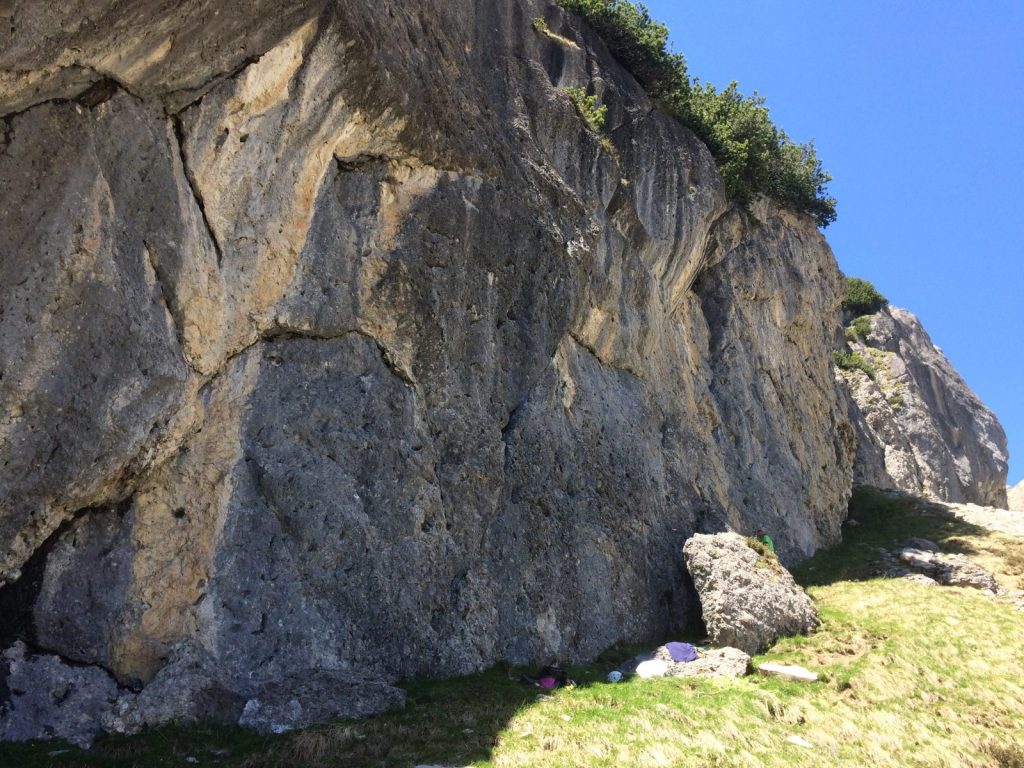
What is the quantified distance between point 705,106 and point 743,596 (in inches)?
881

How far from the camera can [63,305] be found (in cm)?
1147

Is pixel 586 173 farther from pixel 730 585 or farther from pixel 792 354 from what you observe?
pixel 792 354

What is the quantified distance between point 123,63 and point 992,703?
818 inches

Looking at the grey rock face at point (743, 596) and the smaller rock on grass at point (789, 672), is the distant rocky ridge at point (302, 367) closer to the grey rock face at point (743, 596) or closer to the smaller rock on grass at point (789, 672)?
the grey rock face at point (743, 596)

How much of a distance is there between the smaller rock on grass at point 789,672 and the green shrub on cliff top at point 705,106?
74.9 ft

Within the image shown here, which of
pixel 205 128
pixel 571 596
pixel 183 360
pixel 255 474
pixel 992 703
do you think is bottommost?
pixel 992 703

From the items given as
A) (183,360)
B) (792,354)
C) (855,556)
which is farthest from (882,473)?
(183,360)

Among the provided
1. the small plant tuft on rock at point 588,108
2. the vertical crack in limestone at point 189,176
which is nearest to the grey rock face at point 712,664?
the vertical crack in limestone at point 189,176

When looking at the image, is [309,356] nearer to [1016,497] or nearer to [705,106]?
[705,106]

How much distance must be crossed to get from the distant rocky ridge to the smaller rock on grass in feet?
11.8

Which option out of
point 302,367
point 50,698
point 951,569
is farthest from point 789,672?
point 951,569

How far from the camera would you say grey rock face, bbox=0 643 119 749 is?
36.6 feet

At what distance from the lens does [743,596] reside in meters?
21.3

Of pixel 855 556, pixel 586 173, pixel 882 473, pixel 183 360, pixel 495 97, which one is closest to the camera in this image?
pixel 183 360
